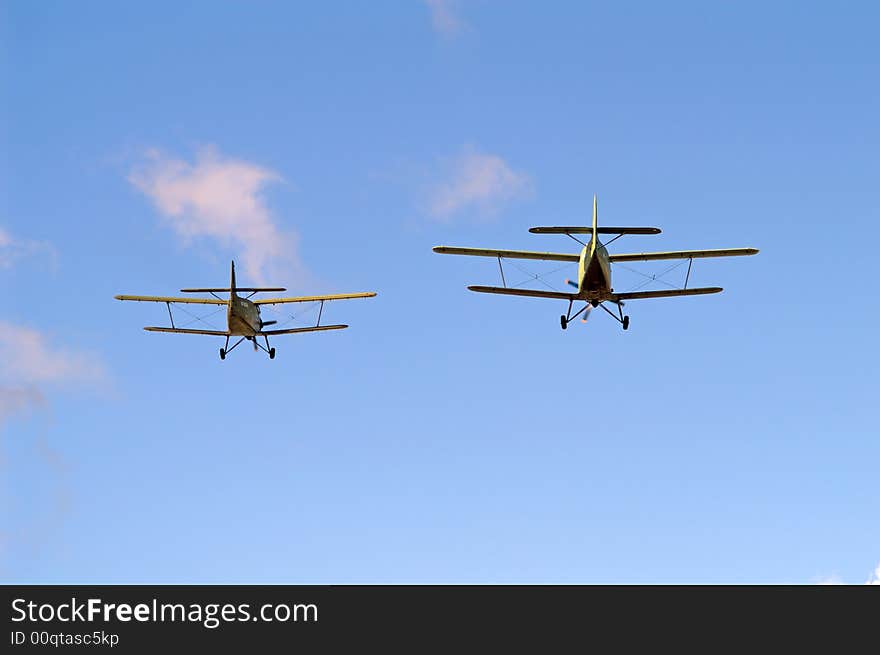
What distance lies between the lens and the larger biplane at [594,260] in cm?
6003

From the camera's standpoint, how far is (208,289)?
7569 cm

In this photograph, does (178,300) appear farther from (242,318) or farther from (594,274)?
(594,274)

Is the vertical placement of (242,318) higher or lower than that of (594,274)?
higher

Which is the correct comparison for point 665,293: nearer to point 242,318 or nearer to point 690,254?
point 690,254

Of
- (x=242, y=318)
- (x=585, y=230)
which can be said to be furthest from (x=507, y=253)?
(x=242, y=318)

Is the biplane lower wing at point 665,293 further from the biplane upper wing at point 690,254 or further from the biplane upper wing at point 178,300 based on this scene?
the biplane upper wing at point 178,300

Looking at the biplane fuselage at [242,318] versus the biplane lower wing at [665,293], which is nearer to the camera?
the biplane lower wing at [665,293]

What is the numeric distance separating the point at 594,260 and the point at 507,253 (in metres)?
6.02

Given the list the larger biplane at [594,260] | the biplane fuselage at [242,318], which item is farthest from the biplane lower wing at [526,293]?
the biplane fuselage at [242,318]

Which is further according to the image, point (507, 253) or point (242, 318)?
point (242, 318)

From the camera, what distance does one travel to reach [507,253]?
64.3 metres

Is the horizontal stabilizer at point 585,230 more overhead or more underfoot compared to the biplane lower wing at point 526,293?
more overhead
